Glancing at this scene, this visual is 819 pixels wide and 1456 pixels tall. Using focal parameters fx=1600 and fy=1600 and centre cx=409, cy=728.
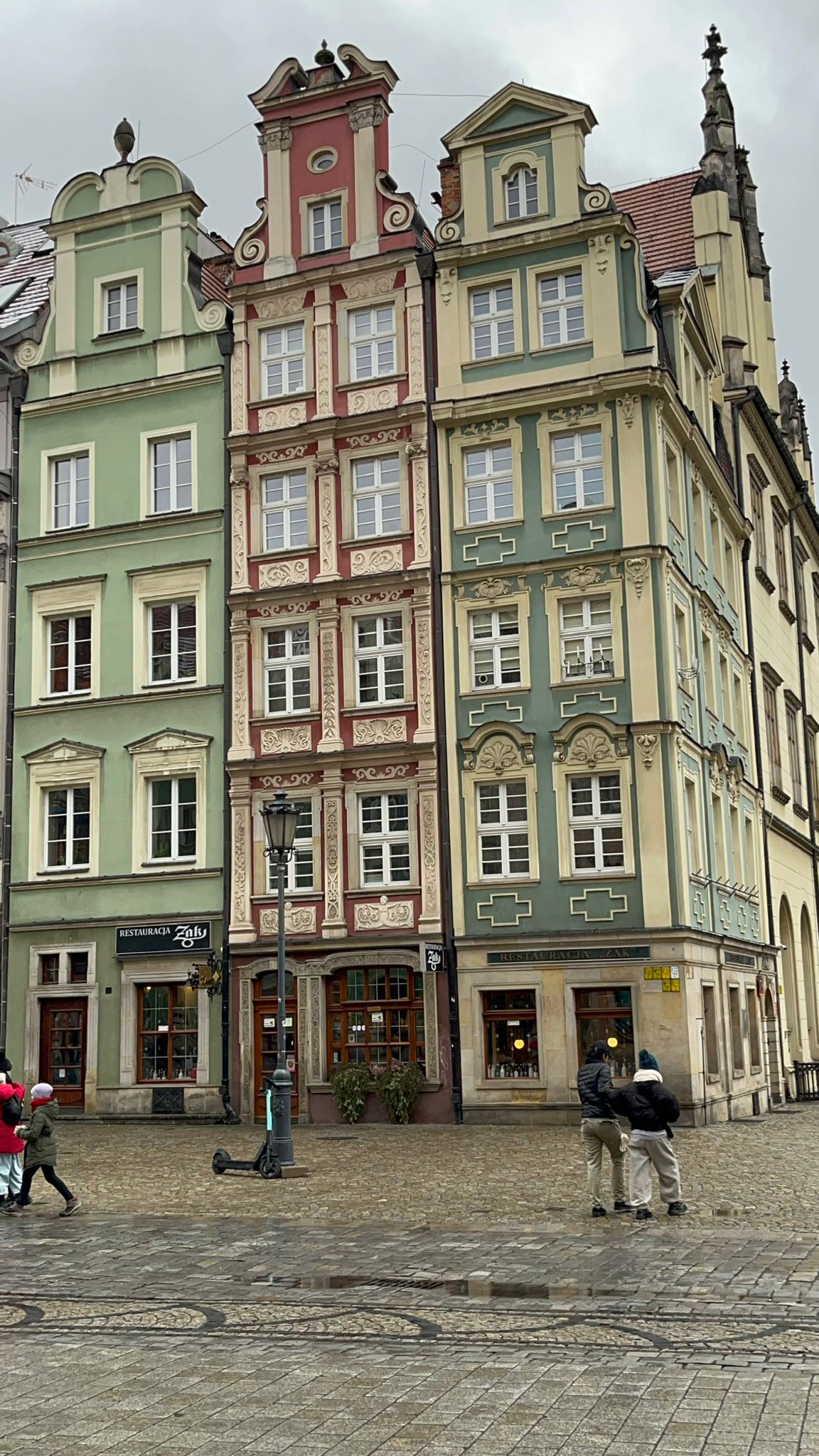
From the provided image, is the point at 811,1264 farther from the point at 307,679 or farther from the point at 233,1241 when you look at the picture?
the point at 307,679

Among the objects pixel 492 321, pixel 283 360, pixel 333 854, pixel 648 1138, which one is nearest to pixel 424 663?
pixel 333 854

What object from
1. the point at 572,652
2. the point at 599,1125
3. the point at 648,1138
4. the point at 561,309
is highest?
the point at 561,309

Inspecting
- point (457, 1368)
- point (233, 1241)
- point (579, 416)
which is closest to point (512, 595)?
point (579, 416)

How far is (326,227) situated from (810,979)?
81.1 feet

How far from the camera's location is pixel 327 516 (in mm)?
33094

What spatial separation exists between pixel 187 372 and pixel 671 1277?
26979 mm

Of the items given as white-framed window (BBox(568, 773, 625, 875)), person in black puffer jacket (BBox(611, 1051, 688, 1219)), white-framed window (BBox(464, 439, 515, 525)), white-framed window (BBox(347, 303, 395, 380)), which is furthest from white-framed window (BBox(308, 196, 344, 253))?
person in black puffer jacket (BBox(611, 1051, 688, 1219))

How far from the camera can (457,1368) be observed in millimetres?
9008

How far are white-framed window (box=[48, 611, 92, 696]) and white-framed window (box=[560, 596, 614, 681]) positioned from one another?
10.8m

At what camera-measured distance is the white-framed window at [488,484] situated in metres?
32.2

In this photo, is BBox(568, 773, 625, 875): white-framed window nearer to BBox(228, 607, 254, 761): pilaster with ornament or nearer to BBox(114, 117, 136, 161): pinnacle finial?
BBox(228, 607, 254, 761): pilaster with ornament

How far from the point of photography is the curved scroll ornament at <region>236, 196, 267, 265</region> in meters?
35.0

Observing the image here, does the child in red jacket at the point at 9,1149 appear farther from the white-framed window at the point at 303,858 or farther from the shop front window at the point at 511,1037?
the white-framed window at the point at 303,858

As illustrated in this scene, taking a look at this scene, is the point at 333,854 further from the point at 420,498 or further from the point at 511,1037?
the point at 420,498
